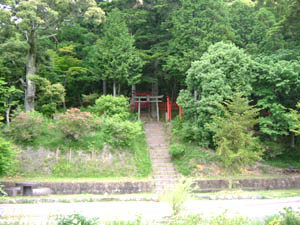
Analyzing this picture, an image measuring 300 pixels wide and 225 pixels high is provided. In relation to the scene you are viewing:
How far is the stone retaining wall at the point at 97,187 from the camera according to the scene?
43.8 feet

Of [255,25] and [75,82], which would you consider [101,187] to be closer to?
[75,82]

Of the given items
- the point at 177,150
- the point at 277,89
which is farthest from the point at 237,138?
the point at 277,89

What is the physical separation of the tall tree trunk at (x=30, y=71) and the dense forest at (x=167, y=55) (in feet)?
0.19

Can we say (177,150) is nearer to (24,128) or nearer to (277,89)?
(277,89)

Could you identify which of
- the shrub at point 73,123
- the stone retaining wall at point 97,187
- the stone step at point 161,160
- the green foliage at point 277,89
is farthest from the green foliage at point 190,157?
the shrub at point 73,123

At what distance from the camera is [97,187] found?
13562 mm

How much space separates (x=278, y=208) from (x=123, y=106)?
37.4 feet

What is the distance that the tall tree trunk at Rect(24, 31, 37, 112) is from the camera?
17344 millimetres

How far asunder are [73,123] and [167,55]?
9.34 m

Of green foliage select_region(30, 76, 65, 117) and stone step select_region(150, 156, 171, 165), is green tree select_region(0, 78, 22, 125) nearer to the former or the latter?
green foliage select_region(30, 76, 65, 117)

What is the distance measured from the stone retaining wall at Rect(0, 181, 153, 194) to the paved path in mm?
3102

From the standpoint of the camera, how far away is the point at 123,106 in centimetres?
1844

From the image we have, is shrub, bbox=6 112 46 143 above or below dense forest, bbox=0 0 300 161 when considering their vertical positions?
below

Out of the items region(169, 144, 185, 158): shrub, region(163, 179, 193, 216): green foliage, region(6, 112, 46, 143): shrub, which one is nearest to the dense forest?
region(169, 144, 185, 158): shrub
